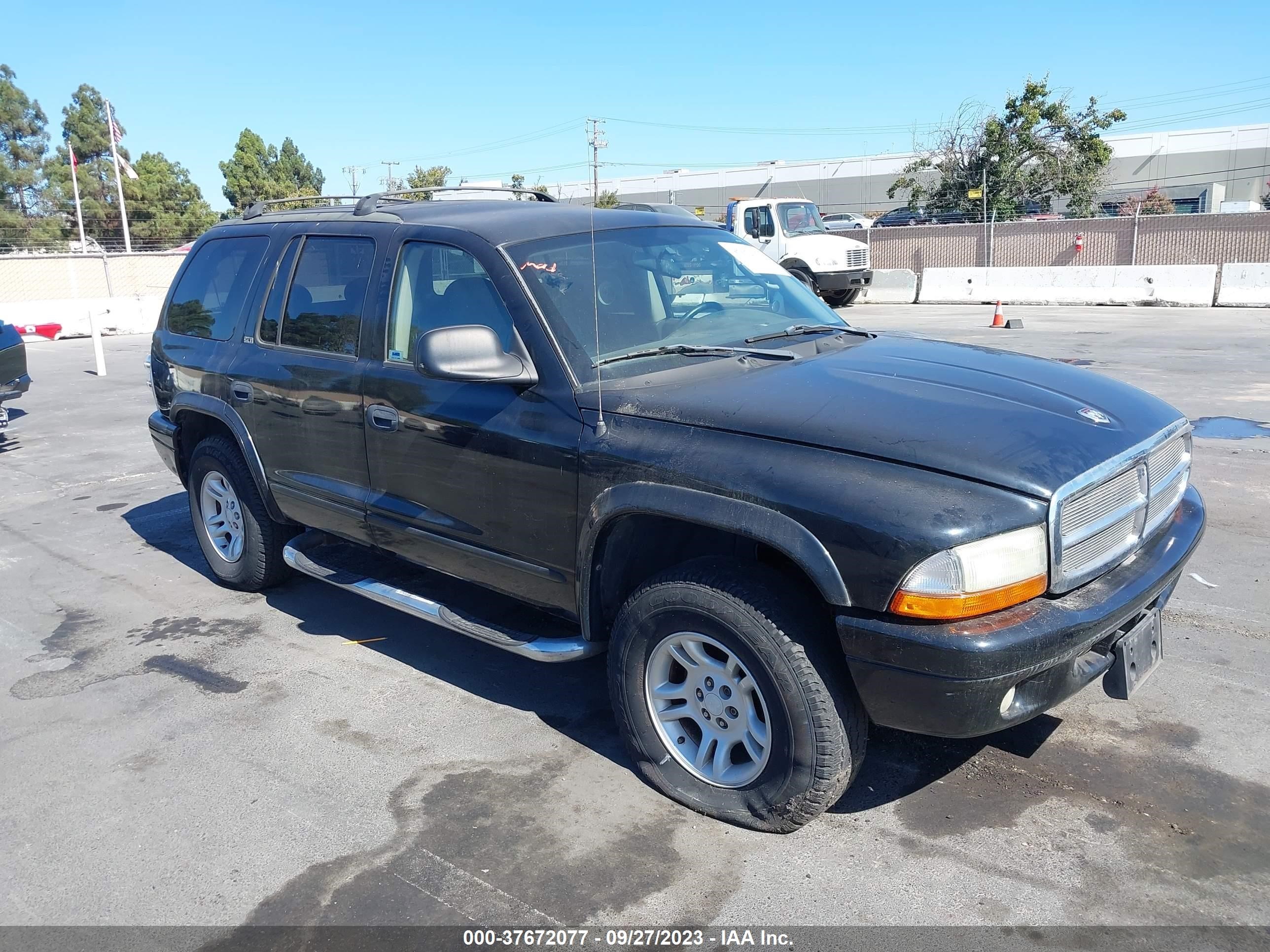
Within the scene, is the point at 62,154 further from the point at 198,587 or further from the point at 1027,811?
the point at 1027,811

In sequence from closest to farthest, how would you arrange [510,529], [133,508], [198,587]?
1. [510,529]
2. [198,587]
3. [133,508]

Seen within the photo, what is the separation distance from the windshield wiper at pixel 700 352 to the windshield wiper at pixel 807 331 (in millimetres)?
191

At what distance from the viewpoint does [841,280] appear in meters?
21.3

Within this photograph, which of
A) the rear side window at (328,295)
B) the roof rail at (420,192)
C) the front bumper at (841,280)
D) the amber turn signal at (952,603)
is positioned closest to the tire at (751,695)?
the amber turn signal at (952,603)

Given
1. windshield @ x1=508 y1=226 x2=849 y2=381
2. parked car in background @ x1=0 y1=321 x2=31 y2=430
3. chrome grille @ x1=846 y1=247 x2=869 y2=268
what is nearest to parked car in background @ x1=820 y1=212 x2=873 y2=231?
chrome grille @ x1=846 y1=247 x2=869 y2=268

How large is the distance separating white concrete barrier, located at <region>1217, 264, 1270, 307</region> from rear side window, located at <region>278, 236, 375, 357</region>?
774 inches

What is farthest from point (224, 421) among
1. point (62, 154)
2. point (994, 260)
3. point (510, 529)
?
point (62, 154)

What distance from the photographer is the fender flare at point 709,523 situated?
282 centimetres

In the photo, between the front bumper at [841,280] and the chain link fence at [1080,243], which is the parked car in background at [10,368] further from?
the chain link fence at [1080,243]

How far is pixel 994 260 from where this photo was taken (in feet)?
90.1

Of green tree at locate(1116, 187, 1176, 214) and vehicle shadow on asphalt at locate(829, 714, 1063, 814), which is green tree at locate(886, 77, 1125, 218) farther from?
vehicle shadow on asphalt at locate(829, 714, 1063, 814)

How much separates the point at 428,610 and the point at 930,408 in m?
2.18

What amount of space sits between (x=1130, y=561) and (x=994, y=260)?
2641 centimetres

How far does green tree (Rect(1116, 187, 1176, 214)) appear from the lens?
40.2 meters
